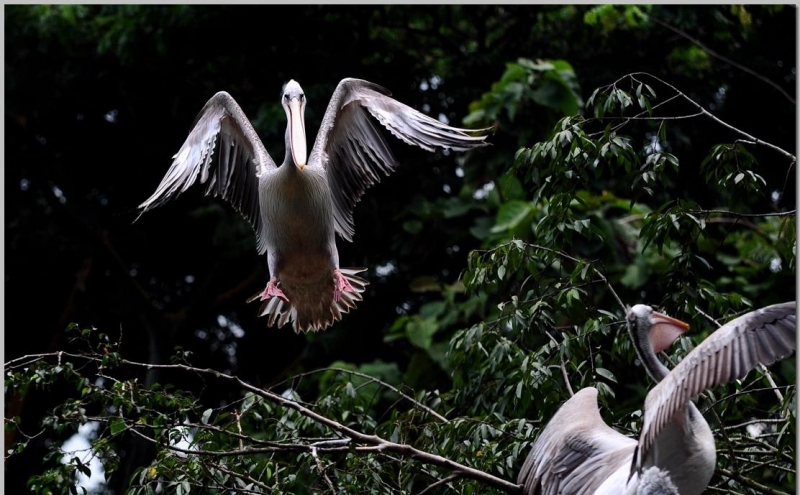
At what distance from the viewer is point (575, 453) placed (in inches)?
171

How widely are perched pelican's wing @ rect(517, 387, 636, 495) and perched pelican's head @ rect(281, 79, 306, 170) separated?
6.02 ft

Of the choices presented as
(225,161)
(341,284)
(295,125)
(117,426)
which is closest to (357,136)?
(295,125)

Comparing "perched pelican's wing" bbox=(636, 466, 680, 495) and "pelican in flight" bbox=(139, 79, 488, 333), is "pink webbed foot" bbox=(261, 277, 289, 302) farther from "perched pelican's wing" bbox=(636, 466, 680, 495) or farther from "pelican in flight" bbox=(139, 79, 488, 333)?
"perched pelican's wing" bbox=(636, 466, 680, 495)

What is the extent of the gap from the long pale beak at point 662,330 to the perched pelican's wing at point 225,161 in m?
2.32

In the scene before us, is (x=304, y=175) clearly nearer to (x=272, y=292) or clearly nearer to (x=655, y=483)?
(x=272, y=292)

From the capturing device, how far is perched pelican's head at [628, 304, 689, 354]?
4145mm

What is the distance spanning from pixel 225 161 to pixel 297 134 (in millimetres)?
701

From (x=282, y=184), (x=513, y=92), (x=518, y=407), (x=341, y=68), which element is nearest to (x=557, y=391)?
(x=518, y=407)

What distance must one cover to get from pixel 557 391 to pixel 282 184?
172cm

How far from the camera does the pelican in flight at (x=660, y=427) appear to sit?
11.9ft

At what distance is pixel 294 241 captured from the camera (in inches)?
226

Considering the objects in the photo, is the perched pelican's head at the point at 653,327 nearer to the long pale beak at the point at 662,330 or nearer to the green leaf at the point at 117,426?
the long pale beak at the point at 662,330

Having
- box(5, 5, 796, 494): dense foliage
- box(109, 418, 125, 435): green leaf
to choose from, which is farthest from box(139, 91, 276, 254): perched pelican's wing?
box(109, 418, 125, 435): green leaf

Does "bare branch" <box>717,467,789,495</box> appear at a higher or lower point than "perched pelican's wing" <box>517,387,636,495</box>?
lower
